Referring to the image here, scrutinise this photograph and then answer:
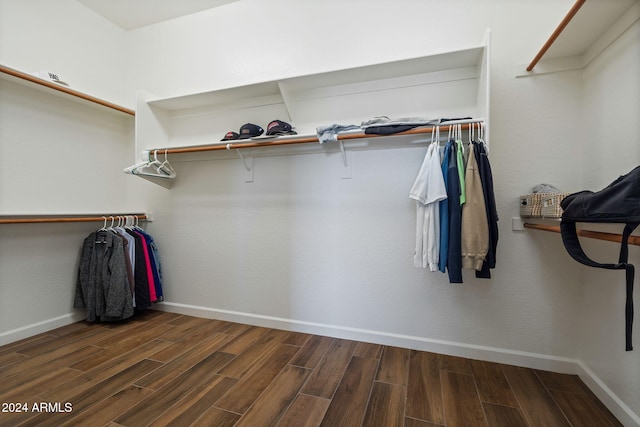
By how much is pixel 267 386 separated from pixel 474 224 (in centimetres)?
149

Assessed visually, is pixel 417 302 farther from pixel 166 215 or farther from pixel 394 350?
pixel 166 215

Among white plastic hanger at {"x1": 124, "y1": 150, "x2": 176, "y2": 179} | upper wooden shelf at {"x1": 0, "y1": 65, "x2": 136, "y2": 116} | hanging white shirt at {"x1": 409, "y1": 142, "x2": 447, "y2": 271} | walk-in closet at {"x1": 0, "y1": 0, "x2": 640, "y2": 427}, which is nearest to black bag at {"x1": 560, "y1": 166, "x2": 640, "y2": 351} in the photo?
walk-in closet at {"x1": 0, "y1": 0, "x2": 640, "y2": 427}

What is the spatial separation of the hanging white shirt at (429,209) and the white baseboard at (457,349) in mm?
677

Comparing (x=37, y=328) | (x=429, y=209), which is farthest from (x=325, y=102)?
(x=37, y=328)

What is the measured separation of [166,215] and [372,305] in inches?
84.0

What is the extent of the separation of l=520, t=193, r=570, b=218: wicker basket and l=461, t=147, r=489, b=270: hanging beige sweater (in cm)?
27

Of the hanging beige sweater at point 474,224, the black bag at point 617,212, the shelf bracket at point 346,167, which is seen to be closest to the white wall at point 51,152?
the shelf bracket at point 346,167

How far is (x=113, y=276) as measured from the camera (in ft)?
7.56

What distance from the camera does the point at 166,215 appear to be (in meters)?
2.65

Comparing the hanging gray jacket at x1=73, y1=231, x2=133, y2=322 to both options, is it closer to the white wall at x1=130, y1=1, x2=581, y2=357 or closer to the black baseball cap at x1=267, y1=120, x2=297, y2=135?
the white wall at x1=130, y1=1, x2=581, y2=357

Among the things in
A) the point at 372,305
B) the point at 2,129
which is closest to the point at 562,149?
the point at 372,305

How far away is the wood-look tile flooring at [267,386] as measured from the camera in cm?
130

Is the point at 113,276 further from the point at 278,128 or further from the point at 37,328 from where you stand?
the point at 278,128

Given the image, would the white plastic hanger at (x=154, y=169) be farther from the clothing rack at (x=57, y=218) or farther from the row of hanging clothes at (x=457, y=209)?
the row of hanging clothes at (x=457, y=209)
